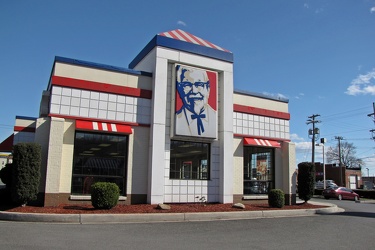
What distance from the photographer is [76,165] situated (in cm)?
1472

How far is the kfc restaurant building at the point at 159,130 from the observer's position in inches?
570

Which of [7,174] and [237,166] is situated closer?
[7,174]

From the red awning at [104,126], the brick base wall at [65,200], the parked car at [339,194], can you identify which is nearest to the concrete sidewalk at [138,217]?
the brick base wall at [65,200]

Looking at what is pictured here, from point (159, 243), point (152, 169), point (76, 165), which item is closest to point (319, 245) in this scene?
point (159, 243)

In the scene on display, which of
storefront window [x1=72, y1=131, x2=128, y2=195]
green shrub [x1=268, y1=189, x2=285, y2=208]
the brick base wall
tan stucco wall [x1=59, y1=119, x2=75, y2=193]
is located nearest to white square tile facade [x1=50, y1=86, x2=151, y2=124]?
tan stucco wall [x1=59, y1=119, x2=75, y2=193]

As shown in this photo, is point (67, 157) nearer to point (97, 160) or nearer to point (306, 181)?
point (97, 160)

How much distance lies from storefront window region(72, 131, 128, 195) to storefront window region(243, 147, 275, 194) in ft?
22.4

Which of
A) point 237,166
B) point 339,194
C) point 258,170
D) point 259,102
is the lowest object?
point 339,194

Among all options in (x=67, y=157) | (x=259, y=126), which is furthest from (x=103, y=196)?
(x=259, y=126)

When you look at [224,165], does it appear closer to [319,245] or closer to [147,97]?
[147,97]

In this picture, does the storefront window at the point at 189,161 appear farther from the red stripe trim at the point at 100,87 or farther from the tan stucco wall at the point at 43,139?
the tan stucco wall at the point at 43,139

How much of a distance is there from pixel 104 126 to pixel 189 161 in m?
4.47

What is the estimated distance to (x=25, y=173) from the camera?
12539 mm

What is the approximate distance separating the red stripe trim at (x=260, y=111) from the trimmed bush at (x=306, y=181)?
9.90 feet
